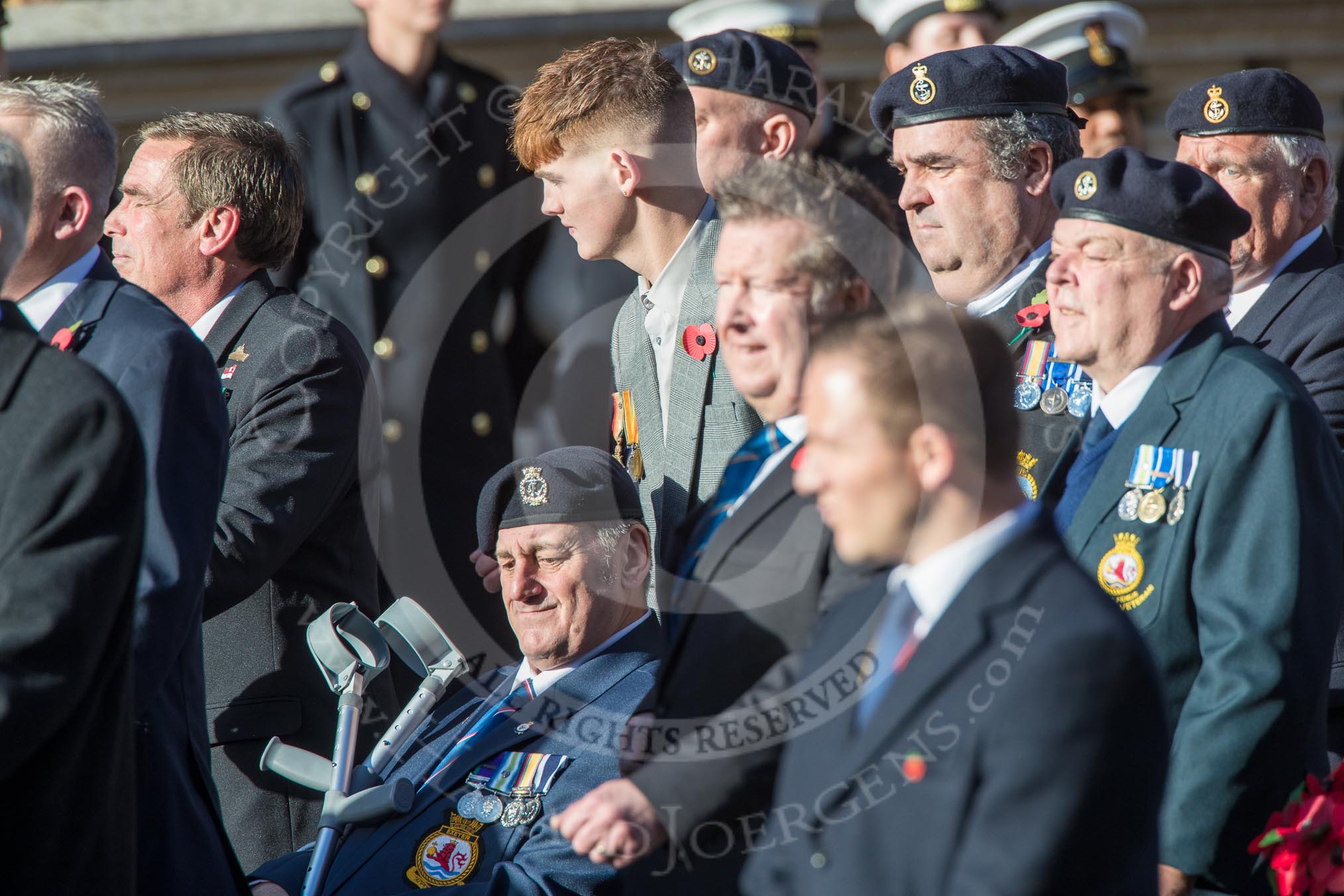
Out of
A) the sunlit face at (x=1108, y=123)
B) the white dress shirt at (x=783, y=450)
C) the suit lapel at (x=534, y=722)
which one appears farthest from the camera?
the sunlit face at (x=1108, y=123)

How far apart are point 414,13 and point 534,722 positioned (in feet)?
7.97

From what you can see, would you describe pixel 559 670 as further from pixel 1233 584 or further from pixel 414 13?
pixel 414 13

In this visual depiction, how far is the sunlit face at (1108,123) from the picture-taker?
5.18 metres

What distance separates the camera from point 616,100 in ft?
11.7

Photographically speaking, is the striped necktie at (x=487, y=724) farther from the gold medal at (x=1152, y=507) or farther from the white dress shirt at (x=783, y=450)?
the gold medal at (x=1152, y=507)

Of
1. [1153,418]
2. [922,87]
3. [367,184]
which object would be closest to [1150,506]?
[1153,418]

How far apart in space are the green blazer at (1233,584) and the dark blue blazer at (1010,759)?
1.96ft

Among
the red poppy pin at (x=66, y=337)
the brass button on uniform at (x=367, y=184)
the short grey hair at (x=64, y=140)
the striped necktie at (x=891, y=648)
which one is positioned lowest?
the striped necktie at (x=891, y=648)

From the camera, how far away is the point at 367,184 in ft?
16.3

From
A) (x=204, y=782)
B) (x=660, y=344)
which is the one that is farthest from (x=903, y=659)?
(x=660, y=344)

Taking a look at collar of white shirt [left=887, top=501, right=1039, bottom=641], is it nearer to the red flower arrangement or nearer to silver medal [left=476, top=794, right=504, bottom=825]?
the red flower arrangement

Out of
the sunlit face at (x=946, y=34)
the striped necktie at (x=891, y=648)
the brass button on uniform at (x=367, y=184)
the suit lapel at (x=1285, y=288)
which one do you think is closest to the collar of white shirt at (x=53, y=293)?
the striped necktie at (x=891, y=648)

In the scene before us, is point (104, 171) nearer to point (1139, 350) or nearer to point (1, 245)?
point (1, 245)

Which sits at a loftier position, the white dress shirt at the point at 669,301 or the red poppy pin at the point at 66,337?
the red poppy pin at the point at 66,337
